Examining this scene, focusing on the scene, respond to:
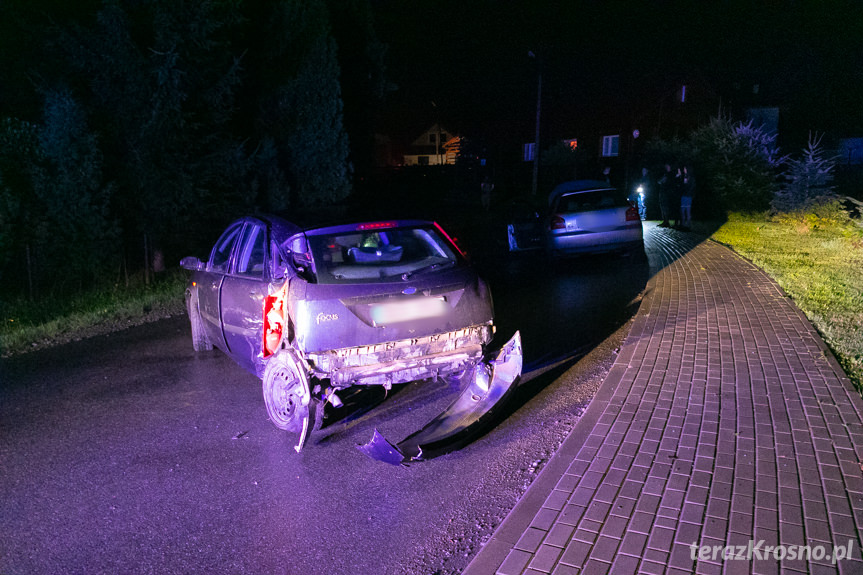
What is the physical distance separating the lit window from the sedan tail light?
100 feet

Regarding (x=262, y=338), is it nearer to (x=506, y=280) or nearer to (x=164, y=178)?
(x=506, y=280)

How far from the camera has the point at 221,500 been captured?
3.88 meters

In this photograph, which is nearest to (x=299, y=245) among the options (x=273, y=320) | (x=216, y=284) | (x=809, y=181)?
(x=273, y=320)

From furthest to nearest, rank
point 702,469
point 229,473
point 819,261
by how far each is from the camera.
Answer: point 819,261 < point 229,473 < point 702,469

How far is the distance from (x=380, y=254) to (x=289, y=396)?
1.48 metres

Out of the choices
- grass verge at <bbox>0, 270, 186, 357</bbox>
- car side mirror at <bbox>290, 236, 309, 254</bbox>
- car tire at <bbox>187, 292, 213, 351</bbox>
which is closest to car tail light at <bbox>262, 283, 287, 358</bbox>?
car side mirror at <bbox>290, 236, 309, 254</bbox>

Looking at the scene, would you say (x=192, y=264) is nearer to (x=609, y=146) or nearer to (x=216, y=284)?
(x=216, y=284)

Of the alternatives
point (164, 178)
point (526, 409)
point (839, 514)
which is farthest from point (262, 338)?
point (164, 178)

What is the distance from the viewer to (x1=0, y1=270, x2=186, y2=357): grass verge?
7.95 m

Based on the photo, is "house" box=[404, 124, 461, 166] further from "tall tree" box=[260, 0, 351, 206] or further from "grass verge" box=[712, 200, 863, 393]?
"grass verge" box=[712, 200, 863, 393]

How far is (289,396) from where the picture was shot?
4738 millimetres

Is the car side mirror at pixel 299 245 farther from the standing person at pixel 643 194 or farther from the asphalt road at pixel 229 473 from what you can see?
the standing person at pixel 643 194

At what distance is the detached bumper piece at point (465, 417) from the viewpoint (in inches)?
162

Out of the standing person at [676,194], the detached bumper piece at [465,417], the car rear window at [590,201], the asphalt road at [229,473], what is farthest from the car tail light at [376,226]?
the standing person at [676,194]
